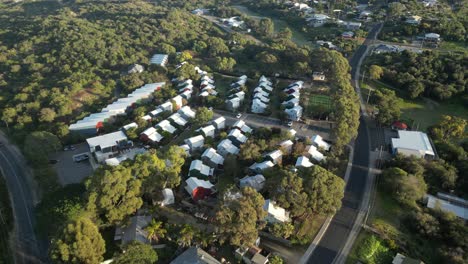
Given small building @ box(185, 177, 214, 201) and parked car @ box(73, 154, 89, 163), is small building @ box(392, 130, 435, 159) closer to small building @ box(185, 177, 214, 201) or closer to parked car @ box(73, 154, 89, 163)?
small building @ box(185, 177, 214, 201)

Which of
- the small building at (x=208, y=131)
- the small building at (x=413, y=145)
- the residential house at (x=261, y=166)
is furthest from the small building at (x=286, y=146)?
the small building at (x=413, y=145)


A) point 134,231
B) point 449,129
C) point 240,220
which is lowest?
point 134,231

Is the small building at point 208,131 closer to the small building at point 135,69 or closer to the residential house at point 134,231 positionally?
the residential house at point 134,231

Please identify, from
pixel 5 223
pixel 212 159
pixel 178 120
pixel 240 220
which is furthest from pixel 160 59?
pixel 240 220

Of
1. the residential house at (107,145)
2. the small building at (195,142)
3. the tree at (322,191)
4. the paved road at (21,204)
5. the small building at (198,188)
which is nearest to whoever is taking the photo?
the tree at (322,191)

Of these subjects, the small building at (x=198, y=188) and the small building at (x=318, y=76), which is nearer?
the small building at (x=198, y=188)

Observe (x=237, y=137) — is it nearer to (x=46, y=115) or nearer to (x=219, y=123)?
(x=219, y=123)

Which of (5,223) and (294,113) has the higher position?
(294,113)
